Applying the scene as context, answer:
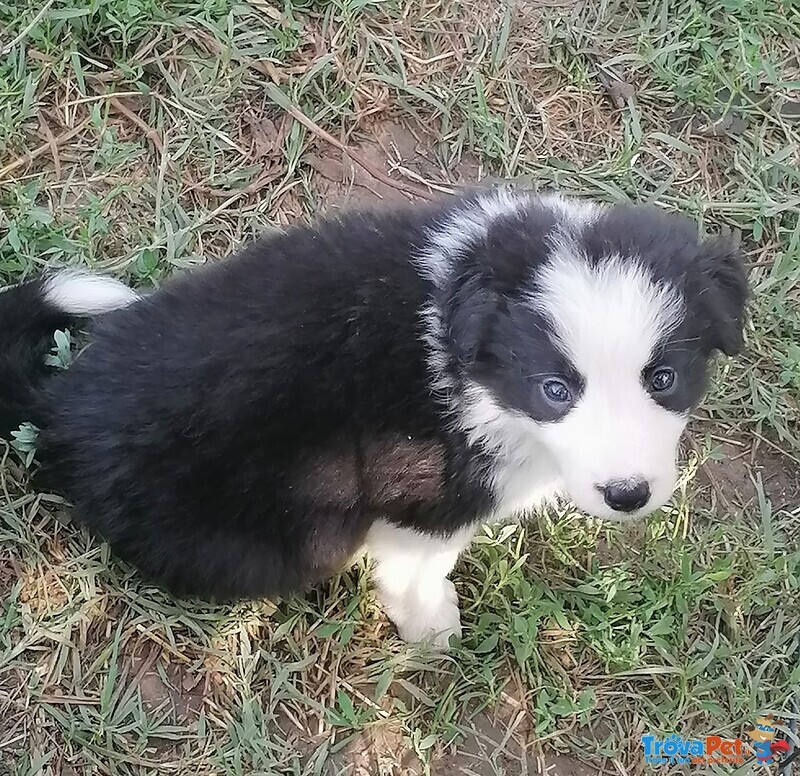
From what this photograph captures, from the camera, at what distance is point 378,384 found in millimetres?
2615

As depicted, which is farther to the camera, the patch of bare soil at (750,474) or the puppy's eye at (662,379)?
the patch of bare soil at (750,474)

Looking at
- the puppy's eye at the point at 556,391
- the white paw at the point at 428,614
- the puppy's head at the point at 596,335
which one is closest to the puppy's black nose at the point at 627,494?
the puppy's head at the point at 596,335

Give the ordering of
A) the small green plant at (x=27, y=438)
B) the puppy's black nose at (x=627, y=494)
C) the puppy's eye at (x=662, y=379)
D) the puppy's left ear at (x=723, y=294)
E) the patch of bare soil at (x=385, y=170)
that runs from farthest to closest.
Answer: the patch of bare soil at (x=385, y=170) → the small green plant at (x=27, y=438) → the puppy's left ear at (x=723, y=294) → the puppy's eye at (x=662, y=379) → the puppy's black nose at (x=627, y=494)

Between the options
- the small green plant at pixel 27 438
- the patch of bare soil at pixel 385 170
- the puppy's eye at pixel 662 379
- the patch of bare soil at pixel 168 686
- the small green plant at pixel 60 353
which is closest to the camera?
the puppy's eye at pixel 662 379

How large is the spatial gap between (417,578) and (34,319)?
1366mm

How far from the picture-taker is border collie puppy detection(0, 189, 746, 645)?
7.59 ft

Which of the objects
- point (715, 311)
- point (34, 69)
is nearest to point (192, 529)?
point (715, 311)

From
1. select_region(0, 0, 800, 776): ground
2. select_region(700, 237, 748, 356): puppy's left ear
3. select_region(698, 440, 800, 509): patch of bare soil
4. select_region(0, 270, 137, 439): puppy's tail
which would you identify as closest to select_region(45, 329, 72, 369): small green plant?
select_region(0, 270, 137, 439): puppy's tail

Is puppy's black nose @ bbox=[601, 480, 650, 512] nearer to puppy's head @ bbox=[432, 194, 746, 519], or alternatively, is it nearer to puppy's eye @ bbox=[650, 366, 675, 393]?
puppy's head @ bbox=[432, 194, 746, 519]

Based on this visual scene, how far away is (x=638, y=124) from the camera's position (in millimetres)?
4004

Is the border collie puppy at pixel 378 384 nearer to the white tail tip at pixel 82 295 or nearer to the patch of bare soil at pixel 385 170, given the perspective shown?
the white tail tip at pixel 82 295

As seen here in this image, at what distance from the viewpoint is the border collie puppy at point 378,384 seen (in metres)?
2.31

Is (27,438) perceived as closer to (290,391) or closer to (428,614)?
(290,391)

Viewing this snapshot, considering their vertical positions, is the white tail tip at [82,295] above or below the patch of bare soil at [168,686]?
above
